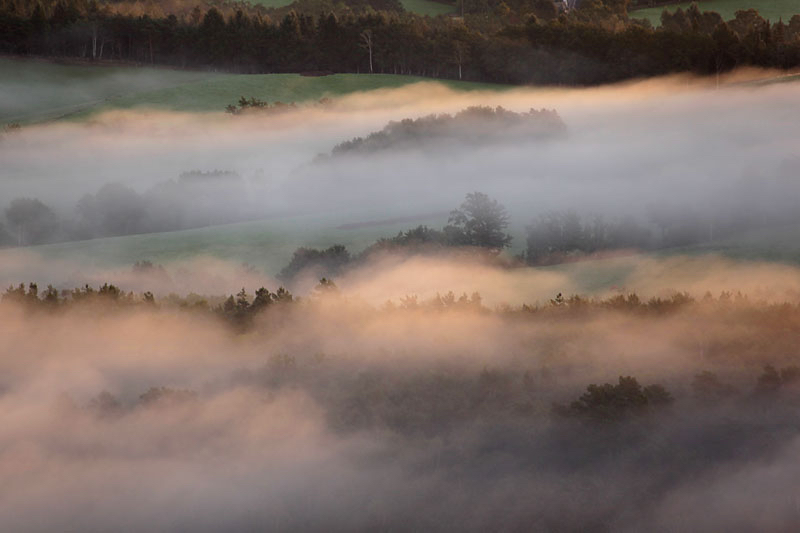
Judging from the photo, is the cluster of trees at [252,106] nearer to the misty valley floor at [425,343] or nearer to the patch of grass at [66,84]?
the patch of grass at [66,84]

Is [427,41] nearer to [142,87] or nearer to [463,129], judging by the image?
[463,129]

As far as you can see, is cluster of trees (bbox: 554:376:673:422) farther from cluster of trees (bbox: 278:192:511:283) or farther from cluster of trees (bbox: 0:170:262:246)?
cluster of trees (bbox: 0:170:262:246)

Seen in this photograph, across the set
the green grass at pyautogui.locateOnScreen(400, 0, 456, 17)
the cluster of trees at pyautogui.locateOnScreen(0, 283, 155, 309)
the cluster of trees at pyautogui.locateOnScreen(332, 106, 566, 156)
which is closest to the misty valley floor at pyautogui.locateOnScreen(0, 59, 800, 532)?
the cluster of trees at pyautogui.locateOnScreen(0, 283, 155, 309)

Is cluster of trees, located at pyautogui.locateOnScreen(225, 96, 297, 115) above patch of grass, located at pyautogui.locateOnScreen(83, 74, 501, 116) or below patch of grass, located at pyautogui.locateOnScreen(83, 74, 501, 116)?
below

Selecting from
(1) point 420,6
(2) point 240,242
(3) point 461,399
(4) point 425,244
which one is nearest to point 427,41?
(1) point 420,6

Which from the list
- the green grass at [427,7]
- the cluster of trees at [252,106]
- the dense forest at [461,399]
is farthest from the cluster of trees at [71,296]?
the green grass at [427,7]

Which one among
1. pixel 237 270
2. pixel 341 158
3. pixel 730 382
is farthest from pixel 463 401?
pixel 341 158
